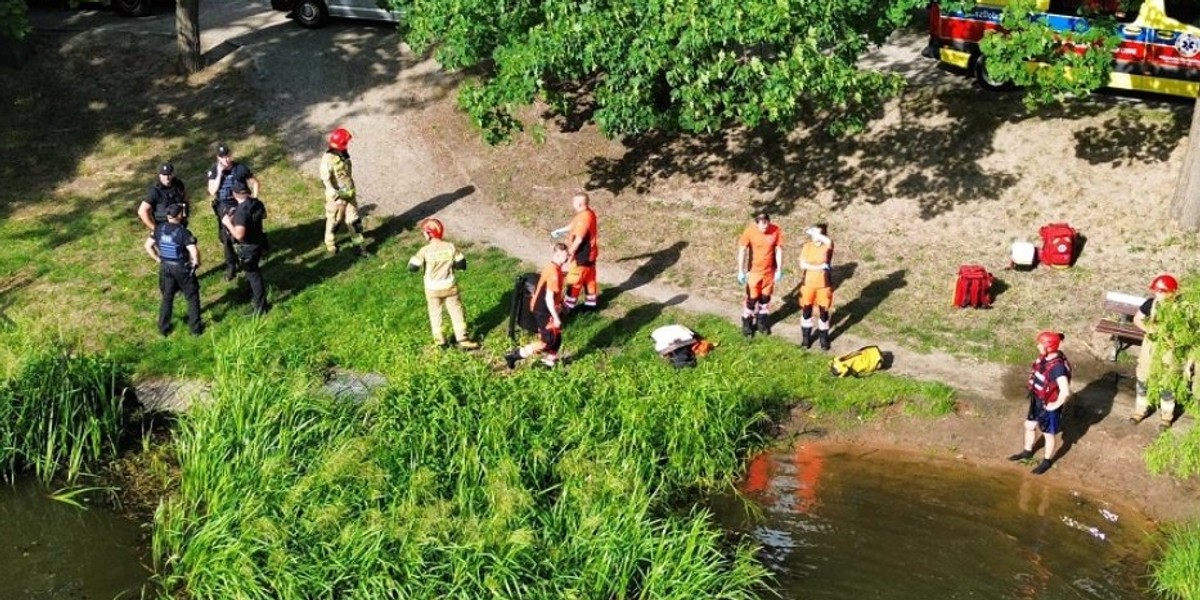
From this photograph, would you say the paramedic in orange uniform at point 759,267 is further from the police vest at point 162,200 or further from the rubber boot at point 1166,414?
the police vest at point 162,200

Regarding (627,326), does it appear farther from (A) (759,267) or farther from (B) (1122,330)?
(B) (1122,330)

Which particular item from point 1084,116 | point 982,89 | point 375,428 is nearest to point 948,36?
point 982,89

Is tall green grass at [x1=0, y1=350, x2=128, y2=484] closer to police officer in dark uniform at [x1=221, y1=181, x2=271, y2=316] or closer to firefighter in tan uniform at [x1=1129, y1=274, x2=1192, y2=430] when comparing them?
police officer in dark uniform at [x1=221, y1=181, x2=271, y2=316]

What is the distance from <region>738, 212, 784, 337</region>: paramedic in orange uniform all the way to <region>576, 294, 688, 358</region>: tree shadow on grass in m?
1.26

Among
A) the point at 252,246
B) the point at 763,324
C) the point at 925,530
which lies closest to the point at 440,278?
the point at 252,246

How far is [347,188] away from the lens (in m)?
18.7

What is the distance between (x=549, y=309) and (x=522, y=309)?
4.28 ft

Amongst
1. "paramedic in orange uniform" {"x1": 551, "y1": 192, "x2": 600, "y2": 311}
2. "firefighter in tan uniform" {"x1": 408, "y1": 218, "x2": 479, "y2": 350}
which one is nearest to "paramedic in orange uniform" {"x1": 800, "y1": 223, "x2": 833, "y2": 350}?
"paramedic in orange uniform" {"x1": 551, "y1": 192, "x2": 600, "y2": 311}

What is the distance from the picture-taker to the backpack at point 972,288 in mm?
17375

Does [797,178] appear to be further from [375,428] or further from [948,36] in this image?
[375,428]

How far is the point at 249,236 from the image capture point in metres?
17.2

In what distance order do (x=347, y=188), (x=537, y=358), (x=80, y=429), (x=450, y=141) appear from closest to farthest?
(x=80, y=429) → (x=537, y=358) → (x=347, y=188) → (x=450, y=141)

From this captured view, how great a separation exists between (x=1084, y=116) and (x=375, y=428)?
12574mm

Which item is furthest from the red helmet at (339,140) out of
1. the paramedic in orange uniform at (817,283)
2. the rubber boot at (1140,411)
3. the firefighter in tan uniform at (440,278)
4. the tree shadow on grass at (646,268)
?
the rubber boot at (1140,411)
